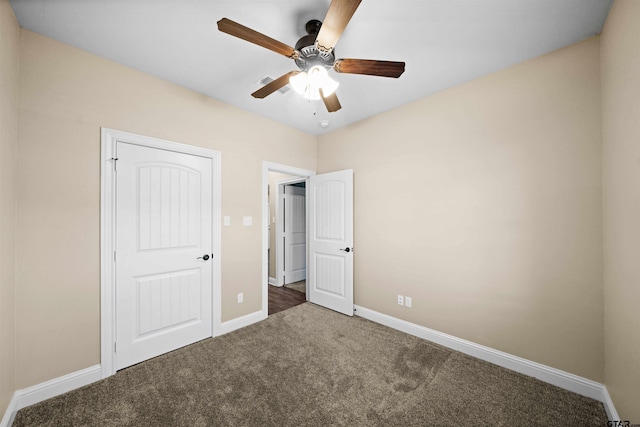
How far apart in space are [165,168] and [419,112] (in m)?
2.77

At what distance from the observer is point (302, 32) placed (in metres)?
1.78

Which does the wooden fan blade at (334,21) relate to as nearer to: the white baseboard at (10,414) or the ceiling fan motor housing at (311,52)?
the ceiling fan motor housing at (311,52)

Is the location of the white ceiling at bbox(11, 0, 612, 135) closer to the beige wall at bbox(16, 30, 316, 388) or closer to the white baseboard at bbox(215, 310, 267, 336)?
the beige wall at bbox(16, 30, 316, 388)

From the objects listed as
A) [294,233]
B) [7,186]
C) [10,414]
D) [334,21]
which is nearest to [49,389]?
[10,414]

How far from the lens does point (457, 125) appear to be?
2486mm

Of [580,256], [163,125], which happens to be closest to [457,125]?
[580,256]

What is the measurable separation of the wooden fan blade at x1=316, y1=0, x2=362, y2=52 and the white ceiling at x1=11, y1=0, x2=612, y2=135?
29 cm

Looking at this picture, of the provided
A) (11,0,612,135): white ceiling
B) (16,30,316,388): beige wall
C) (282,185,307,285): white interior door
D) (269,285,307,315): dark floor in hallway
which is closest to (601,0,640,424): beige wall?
(11,0,612,135): white ceiling

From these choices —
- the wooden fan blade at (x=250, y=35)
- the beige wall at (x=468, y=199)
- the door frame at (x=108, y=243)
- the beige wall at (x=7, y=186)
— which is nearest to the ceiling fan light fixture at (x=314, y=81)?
the wooden fan blade at (x=250, y=35)

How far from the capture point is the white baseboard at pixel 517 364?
70.1 inches

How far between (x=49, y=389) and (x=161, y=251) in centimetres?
118

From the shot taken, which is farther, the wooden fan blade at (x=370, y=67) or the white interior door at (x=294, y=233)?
the white interior door at (x=294, y=233)

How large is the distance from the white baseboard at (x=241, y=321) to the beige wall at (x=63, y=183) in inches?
42.0

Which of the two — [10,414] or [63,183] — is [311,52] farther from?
[10,414]
